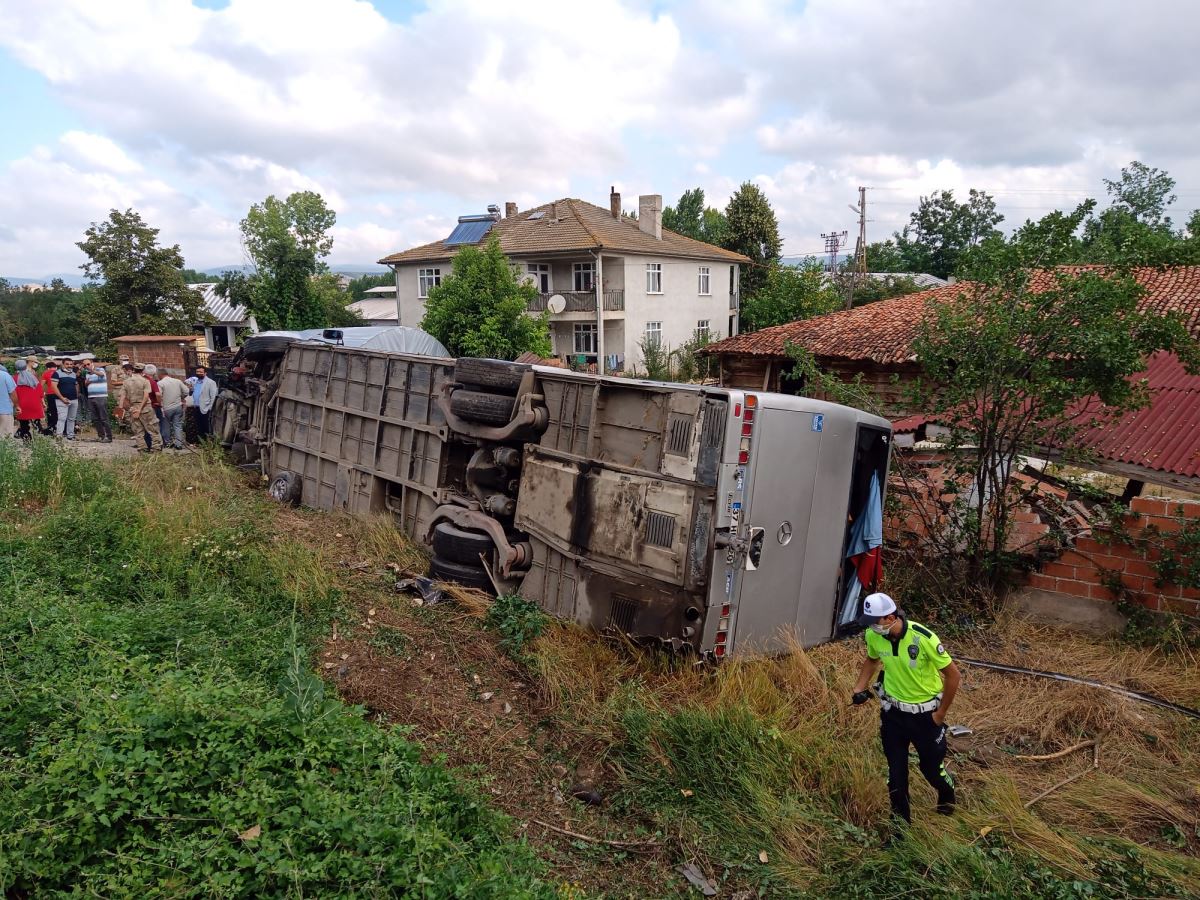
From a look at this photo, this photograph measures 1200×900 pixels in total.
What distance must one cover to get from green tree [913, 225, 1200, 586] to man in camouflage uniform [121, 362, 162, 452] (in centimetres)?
1156

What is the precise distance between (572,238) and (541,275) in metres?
1.97

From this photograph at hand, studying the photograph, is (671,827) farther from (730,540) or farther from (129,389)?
(129,389)

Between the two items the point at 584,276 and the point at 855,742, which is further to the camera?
the point at 584,276

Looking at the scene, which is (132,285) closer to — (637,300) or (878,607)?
(637,300)

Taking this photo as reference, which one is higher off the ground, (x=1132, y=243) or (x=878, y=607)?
(x=1132, y=243)

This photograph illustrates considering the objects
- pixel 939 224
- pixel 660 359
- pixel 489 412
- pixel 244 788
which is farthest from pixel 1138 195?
pixel 244 788

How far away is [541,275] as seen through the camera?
30.4 meters

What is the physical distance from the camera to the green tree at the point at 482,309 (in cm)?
2145

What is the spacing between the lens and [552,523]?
6234mm

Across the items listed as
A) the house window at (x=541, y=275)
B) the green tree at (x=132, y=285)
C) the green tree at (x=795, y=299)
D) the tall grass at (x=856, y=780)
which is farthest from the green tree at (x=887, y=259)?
the tall grass at (x=856, y=780)

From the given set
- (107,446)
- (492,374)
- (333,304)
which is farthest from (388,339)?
(333,304)

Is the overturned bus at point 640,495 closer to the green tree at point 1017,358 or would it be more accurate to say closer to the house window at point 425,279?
the green tree at point 1017,358

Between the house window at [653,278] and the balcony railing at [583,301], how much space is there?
2.12 m

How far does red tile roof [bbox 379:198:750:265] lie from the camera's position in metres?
29.2
